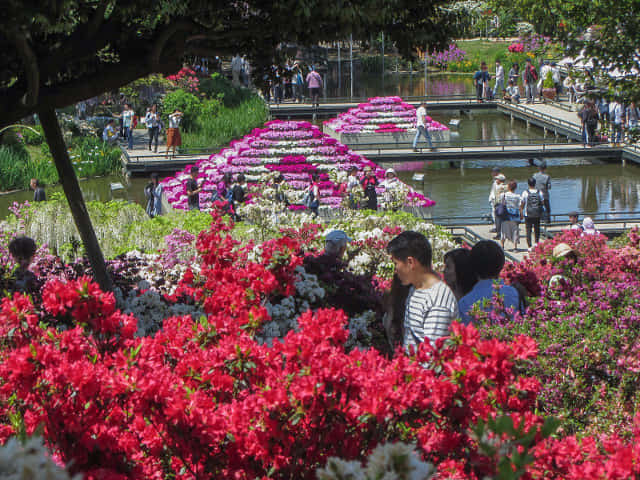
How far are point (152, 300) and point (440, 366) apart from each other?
4278 mm

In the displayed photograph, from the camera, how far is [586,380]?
445 centimetres

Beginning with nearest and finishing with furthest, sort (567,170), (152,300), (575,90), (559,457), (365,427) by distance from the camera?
1. (559,457)
2. (365,427)
3. (152,300)
4. (567,170)
5. (575,90)

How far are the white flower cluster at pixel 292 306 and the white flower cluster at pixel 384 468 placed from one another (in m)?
3.74

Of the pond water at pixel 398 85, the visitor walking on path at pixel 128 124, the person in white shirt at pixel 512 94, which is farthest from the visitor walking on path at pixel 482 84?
the visitor walking on path at pixel 128 124

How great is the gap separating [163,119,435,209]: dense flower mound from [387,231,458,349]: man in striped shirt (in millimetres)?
11908

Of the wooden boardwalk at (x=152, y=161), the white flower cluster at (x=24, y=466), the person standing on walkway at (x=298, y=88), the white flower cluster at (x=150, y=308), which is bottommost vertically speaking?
the white flower cluster at (x=150, y=308)

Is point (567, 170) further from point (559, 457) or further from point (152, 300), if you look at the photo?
point (559, 457)

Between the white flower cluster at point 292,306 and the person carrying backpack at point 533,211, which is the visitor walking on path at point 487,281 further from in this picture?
the person carrying backpack at point 533,211

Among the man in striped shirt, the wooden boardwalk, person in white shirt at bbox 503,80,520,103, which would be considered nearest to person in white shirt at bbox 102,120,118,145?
the wooden boardwalk

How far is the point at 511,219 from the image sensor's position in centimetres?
1296

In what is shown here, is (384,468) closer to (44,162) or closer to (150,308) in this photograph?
(150,308)

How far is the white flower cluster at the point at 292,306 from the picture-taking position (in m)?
5.95

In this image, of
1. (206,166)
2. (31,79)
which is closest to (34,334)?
(31,79)

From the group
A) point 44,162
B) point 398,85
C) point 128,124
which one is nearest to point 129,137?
point 128,124
